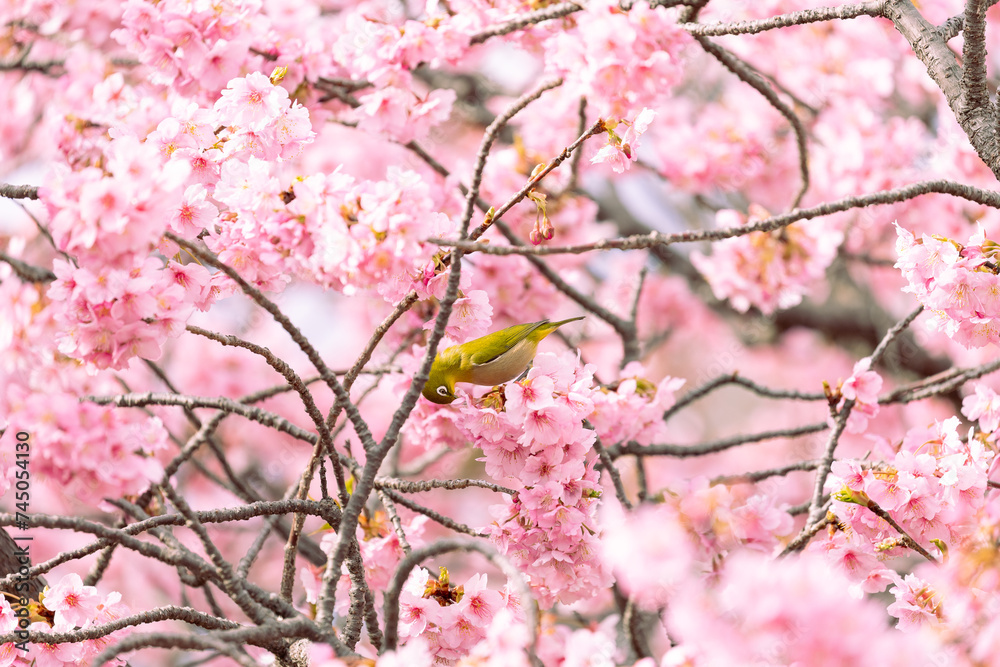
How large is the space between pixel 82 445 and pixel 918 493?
1709mm

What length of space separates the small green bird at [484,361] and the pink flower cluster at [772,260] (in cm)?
158

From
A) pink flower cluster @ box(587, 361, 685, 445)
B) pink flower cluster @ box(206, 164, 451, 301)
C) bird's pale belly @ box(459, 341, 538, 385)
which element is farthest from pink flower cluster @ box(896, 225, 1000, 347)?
pink flower cluster @ box(206, 164, 451, 301)

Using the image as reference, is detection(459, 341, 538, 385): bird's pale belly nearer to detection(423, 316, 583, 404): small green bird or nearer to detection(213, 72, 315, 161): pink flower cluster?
detection(423, 316, 583, 404): small green bird

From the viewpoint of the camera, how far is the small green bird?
1.93 metres

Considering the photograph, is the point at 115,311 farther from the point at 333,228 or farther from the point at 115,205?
the point at 333,228

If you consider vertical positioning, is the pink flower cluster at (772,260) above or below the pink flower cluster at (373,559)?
above

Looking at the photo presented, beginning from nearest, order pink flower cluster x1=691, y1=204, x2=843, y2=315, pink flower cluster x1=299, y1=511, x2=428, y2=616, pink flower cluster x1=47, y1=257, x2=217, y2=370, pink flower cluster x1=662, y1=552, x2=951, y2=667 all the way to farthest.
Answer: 1. pink flower cluster x1=662, y1=552, x2=951, y2=667
2. pink flower cluster x1=47, y1=257, x2=217, y2=370
3. pink flower cluster x1=299, y1=511, x2=428, y2=616
4. pink flower cluster x1=691, y1=204, x2=843, y2=315

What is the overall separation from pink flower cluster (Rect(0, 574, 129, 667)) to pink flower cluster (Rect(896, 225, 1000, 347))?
1939mm

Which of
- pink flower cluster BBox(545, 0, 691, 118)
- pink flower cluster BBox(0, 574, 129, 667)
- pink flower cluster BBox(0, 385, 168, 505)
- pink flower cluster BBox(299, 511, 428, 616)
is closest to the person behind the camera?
pink flower cluster BBox(0, 385, 168, 505)

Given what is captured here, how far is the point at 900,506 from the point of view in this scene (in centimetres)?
179

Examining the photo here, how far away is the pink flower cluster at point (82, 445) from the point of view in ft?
4.04

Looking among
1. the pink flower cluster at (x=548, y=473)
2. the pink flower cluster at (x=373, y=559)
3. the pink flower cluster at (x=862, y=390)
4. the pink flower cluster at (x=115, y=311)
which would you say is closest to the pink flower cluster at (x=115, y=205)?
the pink flower cluster at (x=115, y=311)

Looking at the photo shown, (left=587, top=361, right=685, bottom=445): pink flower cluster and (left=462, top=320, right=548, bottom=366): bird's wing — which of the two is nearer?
(left=462, top=320, right=548, bottom=366): bird's wing

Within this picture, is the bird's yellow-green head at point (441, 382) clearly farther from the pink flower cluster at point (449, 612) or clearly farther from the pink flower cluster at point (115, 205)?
the pink flower cluster at point (115, 205)
